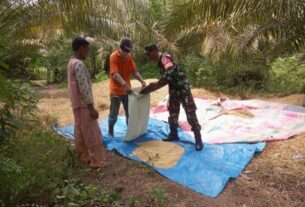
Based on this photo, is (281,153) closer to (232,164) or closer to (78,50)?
(232,164)

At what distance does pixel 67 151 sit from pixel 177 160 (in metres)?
1.39

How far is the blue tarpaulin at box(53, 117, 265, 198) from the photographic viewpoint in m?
4.50

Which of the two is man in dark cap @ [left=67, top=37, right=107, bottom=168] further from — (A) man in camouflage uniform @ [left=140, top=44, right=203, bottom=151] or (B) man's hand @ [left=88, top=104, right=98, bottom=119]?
(A) man in camouflage uniform @ [left=140, top=44, right=203, bottom=151]

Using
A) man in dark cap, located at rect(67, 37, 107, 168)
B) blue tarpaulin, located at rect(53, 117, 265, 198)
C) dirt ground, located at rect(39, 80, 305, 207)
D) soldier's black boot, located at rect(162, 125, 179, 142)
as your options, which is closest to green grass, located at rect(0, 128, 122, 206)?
man in dark cap, located at rect(67, 37, 107, 168)

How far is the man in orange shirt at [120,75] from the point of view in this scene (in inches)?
218

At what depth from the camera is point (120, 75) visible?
576 centimetres

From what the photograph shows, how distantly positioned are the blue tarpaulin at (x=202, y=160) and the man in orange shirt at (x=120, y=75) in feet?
1.77

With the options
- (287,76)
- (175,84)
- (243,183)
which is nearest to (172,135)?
(175,84)

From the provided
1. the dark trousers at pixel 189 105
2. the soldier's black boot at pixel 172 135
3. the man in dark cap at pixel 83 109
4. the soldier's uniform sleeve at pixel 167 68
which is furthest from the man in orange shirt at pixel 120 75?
the man in dark cap at pixel 83 109

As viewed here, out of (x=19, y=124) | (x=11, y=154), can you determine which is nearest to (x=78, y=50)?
(x=19, y=124)

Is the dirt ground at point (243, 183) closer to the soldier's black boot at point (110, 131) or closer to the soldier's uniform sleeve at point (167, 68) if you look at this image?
the soldier's black boot at point (110, 131)

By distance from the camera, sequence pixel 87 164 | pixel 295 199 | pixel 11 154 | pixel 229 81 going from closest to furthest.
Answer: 1. pixel 11 154
2. pixel 295 199
3. pixel 87 164
4. pixel 229 81

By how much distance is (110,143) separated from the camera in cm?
577

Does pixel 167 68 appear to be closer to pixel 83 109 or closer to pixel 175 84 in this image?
pixel 175 84
